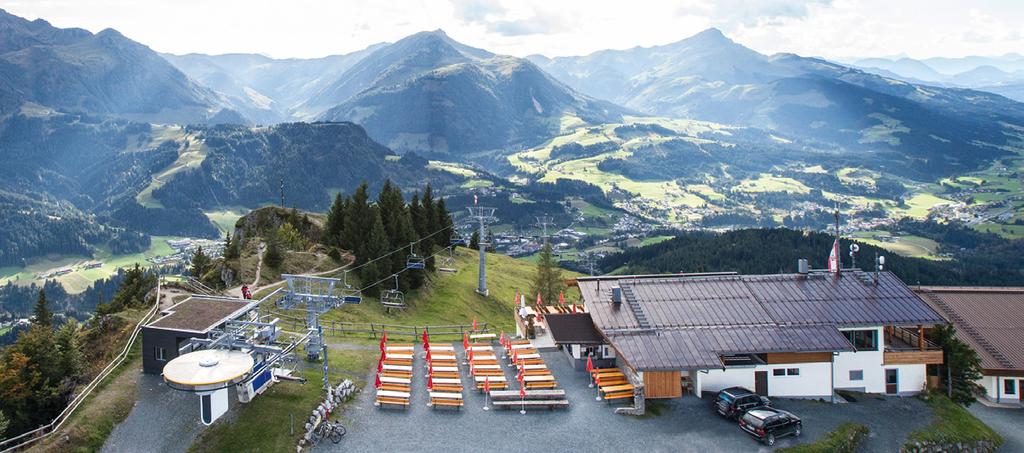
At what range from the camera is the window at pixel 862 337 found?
5059 cm

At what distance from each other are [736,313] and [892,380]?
40.1 feet

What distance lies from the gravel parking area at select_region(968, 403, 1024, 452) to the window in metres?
10.4

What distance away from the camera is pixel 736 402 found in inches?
1671

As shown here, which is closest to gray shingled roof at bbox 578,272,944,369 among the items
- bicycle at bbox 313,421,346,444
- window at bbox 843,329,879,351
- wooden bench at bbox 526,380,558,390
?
window at bbox 843,329,879,351

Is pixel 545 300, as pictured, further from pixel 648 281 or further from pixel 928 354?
pixel 928 354

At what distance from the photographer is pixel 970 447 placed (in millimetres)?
44812

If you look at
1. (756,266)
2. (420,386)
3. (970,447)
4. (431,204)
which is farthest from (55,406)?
(756,266)

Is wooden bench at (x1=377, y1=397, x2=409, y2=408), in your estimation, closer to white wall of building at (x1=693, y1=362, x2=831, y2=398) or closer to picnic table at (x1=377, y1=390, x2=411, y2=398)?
picnic table at (x1=377, y1=390, x2=411, y2=398)

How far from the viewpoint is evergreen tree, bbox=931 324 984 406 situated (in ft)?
166

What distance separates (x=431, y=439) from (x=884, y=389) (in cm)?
3432

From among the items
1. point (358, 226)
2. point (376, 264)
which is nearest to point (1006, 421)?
point (376, 264)

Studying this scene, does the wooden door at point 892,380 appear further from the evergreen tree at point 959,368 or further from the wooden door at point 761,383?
the wooden door at point 761,383

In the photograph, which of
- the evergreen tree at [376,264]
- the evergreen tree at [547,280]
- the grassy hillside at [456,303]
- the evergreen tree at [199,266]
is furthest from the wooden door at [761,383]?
the evergreen tree at [199,266]

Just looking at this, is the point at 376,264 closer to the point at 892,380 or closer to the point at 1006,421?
the point at 892,380
